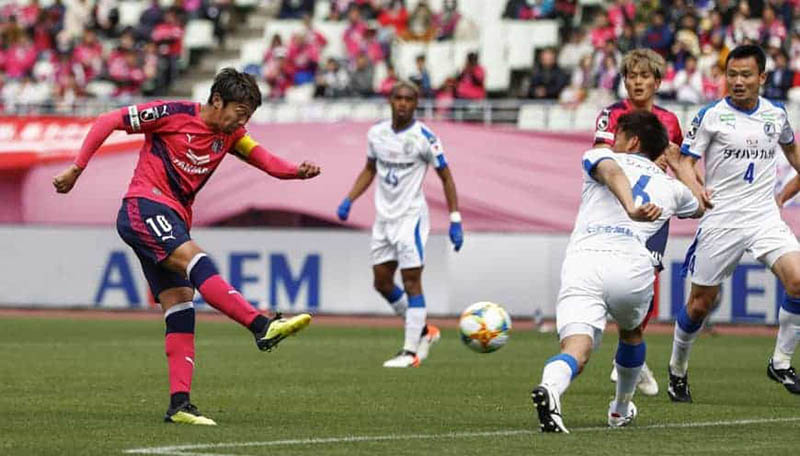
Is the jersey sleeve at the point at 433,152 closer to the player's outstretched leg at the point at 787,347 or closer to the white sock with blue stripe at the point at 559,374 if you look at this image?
the player's outstretched leg at the point at 787,347

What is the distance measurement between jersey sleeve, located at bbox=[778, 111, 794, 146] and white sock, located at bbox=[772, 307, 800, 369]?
4.06ft

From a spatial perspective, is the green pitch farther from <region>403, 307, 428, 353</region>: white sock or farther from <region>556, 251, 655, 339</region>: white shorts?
<region>556, 251, 655, 339</region>: white shorts

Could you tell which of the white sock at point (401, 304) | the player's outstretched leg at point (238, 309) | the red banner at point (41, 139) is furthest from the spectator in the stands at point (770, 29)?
the player's outstretched leg at point (238, 309)

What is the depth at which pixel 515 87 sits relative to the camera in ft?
93.7

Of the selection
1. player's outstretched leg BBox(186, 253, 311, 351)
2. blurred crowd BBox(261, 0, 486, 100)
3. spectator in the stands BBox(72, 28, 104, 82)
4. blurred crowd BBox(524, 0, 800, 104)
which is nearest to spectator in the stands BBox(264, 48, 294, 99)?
blurred crowd BBox(261, 0, 486, 100)

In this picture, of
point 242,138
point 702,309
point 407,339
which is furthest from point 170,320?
point 407,339

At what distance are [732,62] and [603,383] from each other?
2.99 meters

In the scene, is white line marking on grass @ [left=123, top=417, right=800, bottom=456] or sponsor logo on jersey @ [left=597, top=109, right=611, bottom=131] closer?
white line marking on grass @ [left=123, top=417, right=800, bottom=456]

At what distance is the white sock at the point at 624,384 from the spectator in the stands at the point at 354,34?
63.9 ft

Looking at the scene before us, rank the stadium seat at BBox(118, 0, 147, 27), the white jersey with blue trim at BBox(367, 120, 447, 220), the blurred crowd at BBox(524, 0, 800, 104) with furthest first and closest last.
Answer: the stadium seat at BBox(118, 0, 147, 27) → the blurred crowd at BBox(524, 0, 800, 104) → the white jersey with blue trim at BBox(367, 120, 447, 220)

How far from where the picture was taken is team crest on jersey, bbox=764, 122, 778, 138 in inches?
492

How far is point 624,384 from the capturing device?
10.1m

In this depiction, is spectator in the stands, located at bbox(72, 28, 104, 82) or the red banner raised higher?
spectator in the stands, located at bbox(72, 28, 104, 82)

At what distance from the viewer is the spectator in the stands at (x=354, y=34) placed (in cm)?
2950
